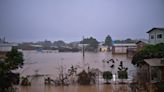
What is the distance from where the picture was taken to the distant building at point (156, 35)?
1093 cm

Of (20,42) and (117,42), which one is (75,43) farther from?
(20,42)

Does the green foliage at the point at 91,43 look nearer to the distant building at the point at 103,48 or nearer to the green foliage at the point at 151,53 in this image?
the distant building at the point at 103,48

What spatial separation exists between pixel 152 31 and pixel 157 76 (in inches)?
227

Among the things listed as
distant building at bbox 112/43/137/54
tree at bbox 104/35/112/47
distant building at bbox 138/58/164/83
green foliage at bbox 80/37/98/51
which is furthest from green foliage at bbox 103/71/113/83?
tree at bbox 104/35/112/47

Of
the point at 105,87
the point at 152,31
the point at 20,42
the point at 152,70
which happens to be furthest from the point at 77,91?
the point at 20,42

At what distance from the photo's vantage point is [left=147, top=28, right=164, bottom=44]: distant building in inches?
430

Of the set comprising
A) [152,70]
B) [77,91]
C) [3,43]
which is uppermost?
[3,43]

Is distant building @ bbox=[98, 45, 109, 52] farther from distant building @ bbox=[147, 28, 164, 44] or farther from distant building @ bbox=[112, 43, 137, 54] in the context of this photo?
distant building @ bbox=[147, 28, 164, 44]

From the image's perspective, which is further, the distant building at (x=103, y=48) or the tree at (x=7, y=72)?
the distant building at (x=103, y=48)

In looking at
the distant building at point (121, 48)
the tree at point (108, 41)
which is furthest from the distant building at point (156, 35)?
the tree at point (108, 41)

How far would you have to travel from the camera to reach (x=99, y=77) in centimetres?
747

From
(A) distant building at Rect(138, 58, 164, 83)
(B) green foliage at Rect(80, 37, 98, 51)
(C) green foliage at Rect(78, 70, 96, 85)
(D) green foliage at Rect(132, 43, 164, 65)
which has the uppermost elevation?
(B) green foliage at Rect(80, 37, 98, 51)

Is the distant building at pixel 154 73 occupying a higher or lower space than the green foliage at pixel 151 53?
lower

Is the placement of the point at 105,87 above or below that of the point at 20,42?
below
